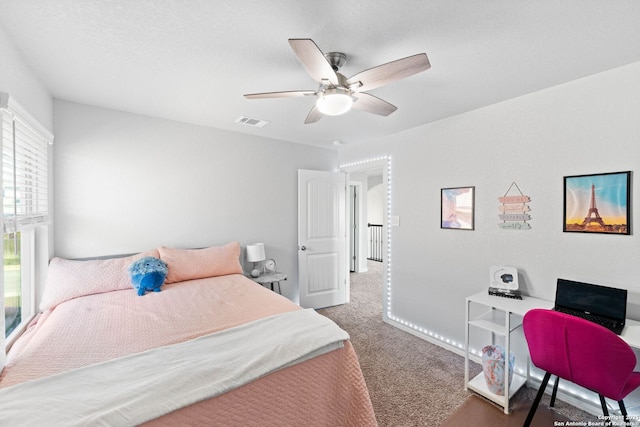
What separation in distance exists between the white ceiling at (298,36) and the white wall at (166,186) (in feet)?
1.52

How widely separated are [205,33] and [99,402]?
5.85 feet

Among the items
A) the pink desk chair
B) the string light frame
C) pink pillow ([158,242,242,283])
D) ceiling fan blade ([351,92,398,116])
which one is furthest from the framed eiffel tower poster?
pink pillow ([158,242,242,283])

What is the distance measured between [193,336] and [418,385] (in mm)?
1860

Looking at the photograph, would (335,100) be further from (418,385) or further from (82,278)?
(82,278)

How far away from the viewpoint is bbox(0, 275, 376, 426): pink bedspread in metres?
1.20

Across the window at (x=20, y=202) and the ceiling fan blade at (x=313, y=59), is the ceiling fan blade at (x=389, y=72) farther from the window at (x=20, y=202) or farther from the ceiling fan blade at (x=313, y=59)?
the window at (x=20, y=202)

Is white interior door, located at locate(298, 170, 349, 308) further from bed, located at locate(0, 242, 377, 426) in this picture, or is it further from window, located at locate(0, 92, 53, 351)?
window, located at locate(0, 92, 53, 351)

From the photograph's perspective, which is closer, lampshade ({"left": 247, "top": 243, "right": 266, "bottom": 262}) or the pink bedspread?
the pink bedspread

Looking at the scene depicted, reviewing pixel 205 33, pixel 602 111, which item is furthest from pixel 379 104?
pixel 602 111

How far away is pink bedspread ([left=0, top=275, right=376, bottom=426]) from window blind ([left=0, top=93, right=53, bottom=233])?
2.27 ft

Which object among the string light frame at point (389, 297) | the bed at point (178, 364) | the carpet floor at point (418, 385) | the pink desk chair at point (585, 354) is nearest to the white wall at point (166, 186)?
the bed at point (178, 364)

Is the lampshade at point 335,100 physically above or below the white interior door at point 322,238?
above

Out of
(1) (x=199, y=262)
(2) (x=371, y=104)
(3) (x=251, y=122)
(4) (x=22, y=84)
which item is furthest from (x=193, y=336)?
(3) (x=251, y=122)

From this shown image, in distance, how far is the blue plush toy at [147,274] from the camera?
2320 mm
